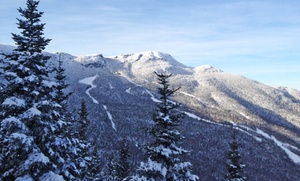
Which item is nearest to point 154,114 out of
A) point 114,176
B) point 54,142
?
point 54,142

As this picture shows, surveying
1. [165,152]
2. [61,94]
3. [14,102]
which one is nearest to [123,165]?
[61,94]

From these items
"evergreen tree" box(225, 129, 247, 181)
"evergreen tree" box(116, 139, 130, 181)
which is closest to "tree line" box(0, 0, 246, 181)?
"evergreen tree" box(225, 129, 247, 181)

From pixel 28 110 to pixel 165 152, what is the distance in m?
8.82

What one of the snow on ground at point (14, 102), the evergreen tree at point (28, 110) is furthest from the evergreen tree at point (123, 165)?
the snow on ground at point (14, 102)

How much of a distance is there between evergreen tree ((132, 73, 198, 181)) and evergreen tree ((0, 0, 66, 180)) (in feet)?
20.5

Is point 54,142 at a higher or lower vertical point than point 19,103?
lower

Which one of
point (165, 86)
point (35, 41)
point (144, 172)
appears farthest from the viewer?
point (165, 86)

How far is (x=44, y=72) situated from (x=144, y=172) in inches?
342

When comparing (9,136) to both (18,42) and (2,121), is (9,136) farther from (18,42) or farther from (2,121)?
(18,42)

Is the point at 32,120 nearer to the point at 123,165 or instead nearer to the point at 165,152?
the point at 165,152

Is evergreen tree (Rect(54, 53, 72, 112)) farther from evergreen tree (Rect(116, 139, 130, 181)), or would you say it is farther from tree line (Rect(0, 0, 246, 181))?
evergreen tree (Rect(116, 139, 130, 181))

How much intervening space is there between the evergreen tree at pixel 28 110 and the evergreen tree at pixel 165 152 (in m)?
6.26

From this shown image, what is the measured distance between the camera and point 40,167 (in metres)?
16.6

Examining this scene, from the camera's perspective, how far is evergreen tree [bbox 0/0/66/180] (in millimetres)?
16391
